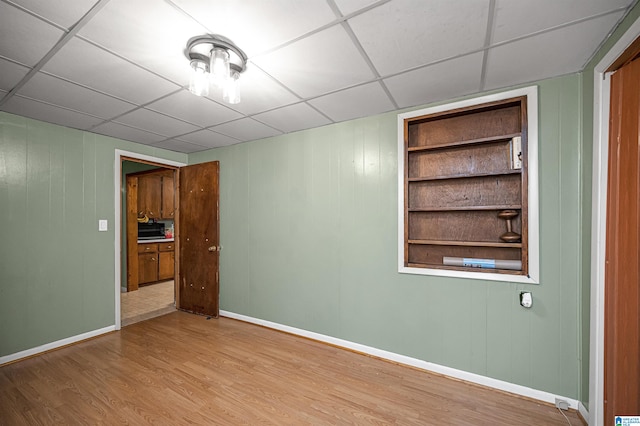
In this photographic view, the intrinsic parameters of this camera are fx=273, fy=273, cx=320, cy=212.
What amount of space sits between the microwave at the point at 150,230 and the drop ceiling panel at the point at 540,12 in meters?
6.29

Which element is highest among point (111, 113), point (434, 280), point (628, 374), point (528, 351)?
point (111, 113)

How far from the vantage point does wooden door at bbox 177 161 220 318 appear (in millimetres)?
3750

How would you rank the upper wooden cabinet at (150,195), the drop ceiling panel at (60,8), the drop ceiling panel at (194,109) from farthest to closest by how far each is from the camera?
the upper wooden cabinet at (150,195), the drop ceiling panel at (194,109), the drop ceiling panel at (60,8)

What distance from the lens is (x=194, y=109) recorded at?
254cm

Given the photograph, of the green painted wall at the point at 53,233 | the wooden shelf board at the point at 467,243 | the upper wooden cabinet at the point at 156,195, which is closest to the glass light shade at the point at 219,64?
the wooden shelf board at the point at 467,243

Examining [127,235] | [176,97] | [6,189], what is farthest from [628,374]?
[127,235]

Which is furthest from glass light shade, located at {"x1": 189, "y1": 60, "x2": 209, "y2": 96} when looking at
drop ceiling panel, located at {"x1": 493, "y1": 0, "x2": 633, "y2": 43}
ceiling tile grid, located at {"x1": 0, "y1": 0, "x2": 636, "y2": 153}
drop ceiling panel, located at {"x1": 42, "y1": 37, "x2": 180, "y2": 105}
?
drop ceiling panel, located at {"x1": 493, "y1": 0, "x2": 633, "y2": 43}

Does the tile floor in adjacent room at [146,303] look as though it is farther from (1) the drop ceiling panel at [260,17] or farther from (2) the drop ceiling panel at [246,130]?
(1) the drop ceiling panel at [260,17]

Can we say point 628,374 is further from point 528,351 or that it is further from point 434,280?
point 434,280

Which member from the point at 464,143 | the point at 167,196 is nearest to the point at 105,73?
the point at 464,143

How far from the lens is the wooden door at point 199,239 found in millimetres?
3750

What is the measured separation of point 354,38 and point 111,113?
7.88ft

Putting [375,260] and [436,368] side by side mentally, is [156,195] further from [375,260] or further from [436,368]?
[436,368]

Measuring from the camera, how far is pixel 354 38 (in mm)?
1567
